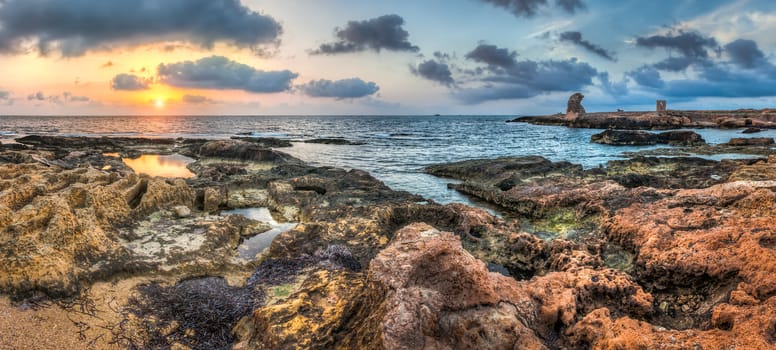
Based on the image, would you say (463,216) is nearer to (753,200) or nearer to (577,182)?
(753,200)

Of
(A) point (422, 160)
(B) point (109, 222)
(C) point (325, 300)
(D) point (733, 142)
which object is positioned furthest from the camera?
(D) point (733, 142)

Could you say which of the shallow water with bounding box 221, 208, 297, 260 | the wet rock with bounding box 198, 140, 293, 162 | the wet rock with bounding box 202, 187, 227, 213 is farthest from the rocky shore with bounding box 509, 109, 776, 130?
the wet rock with bounding box 202, 187, 227, 213

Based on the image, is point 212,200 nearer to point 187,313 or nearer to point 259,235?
point 259,235

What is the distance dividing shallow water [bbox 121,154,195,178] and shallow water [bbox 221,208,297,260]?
8.77 metres

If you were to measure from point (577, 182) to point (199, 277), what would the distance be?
1087cm

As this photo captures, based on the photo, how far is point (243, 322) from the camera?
4910 mm

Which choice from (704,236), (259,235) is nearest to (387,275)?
(704,236)

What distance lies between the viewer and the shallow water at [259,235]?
25.8 ft

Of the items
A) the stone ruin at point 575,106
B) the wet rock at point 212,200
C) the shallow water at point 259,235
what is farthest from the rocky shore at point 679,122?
the wet rock at point 212,200

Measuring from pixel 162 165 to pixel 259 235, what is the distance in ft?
57.7

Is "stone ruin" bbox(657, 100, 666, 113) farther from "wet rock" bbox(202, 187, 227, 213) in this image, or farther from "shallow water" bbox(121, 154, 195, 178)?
"wet rock" bbox(202, 187, 227, 213)

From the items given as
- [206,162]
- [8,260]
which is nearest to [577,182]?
[8,260]

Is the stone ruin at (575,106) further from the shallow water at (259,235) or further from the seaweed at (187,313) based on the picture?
the seaweed at (187,313)

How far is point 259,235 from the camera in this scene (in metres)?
8.88
